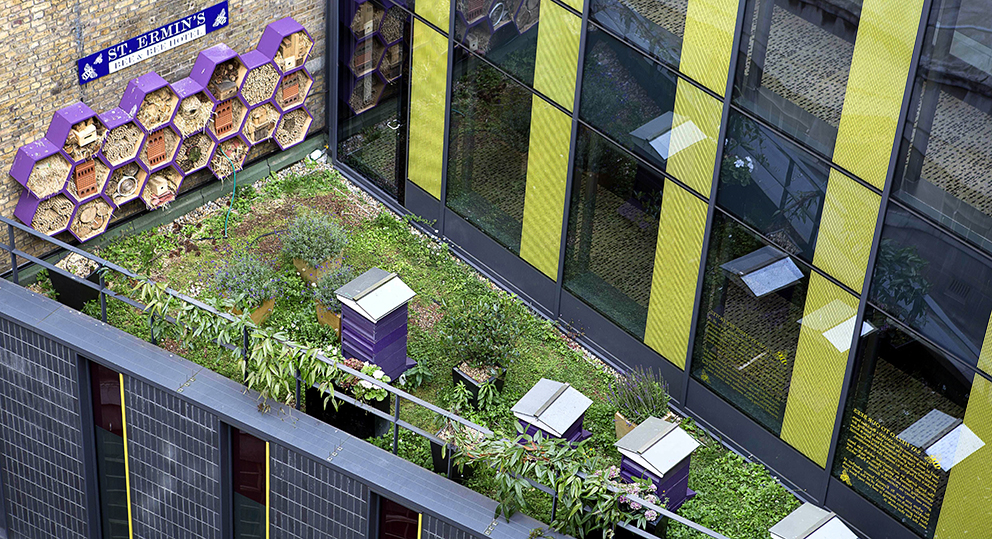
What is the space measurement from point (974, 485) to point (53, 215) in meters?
10.3

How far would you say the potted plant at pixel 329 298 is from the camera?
14859mm

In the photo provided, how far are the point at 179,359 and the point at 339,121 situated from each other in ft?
22.5

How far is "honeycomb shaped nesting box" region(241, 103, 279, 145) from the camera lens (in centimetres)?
1705

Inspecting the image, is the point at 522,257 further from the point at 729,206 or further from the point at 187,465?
the point at 187,465

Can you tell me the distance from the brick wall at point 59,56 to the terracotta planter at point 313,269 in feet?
8.93

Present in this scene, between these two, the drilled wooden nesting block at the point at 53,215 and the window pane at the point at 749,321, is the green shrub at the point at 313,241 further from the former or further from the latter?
the window pane at the point at 749,321

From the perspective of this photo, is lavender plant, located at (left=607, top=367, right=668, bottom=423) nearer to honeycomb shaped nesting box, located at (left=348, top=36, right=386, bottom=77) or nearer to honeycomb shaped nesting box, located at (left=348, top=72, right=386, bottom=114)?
honeycomb shaped nesting box, located at (left=348, top=72, right=386, bottom=114)

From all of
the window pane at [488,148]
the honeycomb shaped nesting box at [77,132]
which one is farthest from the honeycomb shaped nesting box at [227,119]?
the window pane at [488,148]

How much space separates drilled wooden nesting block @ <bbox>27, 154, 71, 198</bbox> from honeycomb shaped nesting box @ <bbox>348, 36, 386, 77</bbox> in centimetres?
403

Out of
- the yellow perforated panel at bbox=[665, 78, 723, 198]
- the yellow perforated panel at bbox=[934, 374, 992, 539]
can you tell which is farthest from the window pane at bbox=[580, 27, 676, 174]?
the yellow perforated panel at bbox=[934, 374, 992, 539]

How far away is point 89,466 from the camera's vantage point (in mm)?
12336

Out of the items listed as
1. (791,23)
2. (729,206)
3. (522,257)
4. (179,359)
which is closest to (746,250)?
(729,206)

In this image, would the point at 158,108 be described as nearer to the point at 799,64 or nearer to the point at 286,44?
the point at 286,44

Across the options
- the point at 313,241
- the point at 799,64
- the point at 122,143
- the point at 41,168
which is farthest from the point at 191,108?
the point at 799,64
